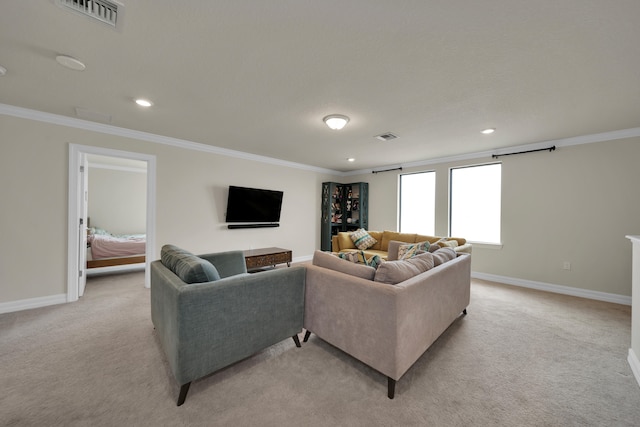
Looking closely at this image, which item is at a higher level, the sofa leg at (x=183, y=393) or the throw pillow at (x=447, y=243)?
the throw pillow at (x=447, y=243)

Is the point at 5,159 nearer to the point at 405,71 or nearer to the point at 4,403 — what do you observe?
the point at 4,403

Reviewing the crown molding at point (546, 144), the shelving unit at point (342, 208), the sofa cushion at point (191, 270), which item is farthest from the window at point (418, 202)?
the sofa cushion at point (191, 270)

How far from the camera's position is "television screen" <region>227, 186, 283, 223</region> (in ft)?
14.9

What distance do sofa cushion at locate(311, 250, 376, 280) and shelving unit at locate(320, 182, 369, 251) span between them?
12.3ft

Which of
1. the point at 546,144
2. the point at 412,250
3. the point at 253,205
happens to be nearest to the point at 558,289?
the point at 546,144

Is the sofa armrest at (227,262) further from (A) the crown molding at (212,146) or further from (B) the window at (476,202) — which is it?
(B) the window at (476,202)

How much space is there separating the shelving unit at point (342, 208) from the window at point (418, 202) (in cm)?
93

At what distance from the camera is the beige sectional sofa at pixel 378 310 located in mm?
1600

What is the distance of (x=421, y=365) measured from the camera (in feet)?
6.35

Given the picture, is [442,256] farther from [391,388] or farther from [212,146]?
[212,146]

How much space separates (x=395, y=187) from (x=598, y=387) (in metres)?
4.36

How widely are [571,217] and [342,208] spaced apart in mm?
4222

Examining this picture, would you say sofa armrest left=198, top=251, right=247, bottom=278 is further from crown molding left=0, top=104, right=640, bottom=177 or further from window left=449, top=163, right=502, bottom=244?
window left=449, top=163, right=502, bottom=244

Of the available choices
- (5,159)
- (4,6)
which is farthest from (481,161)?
(5,159)
